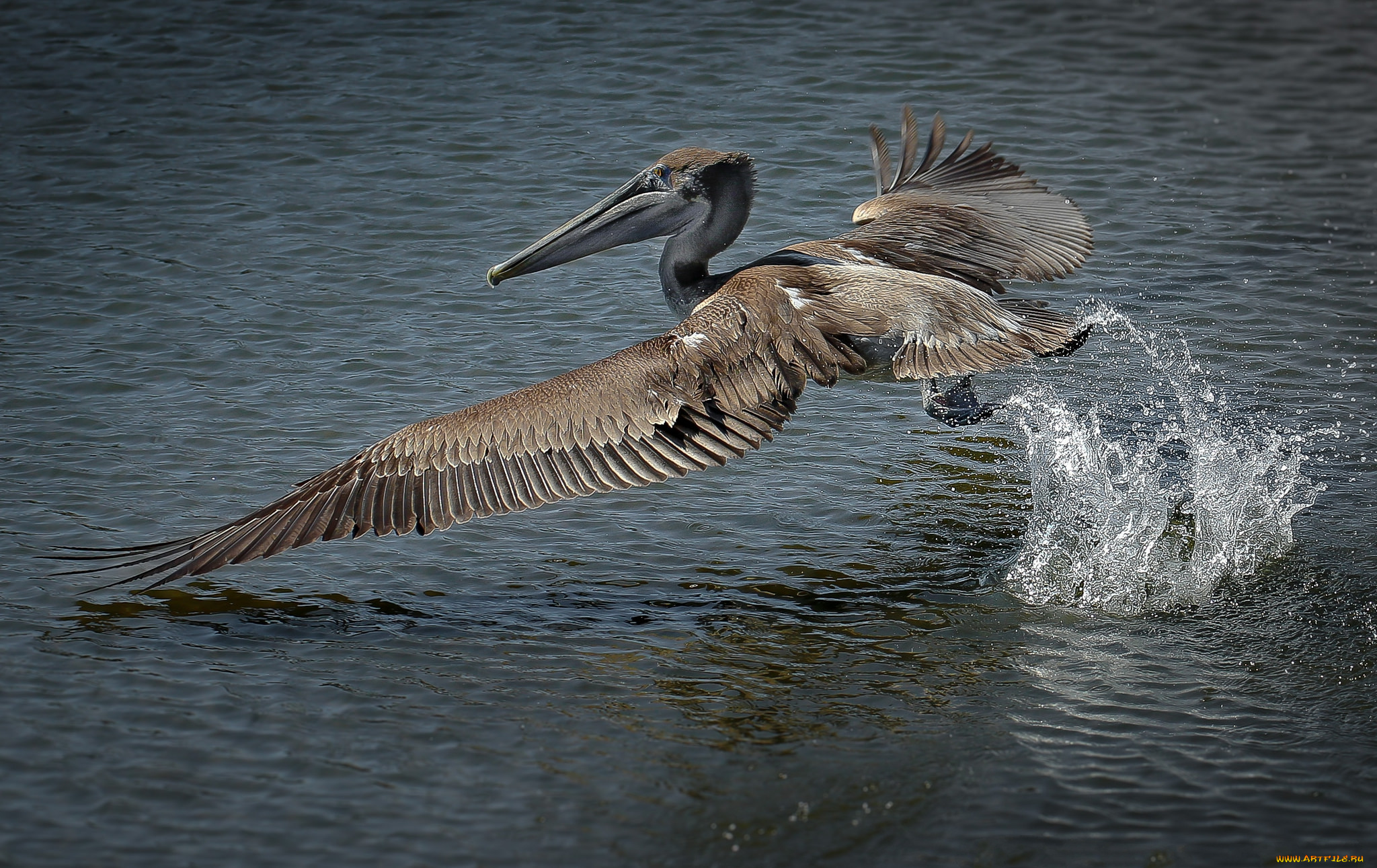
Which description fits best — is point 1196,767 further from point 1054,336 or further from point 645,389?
point 645,389

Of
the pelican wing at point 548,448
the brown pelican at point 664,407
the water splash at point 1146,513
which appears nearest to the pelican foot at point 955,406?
the brown pelican at point 664,407

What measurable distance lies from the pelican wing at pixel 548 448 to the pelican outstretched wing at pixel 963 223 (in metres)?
1.25

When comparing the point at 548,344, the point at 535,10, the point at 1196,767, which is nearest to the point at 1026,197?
the point at 548,344

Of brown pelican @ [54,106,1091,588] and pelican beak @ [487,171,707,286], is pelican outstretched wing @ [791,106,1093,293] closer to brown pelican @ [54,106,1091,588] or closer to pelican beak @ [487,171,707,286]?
brown pelican @ [54,106,1091,588]

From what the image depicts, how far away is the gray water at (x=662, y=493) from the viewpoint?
14.0 feet

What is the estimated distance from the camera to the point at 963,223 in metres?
6.93

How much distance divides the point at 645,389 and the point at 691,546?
0.99 metres

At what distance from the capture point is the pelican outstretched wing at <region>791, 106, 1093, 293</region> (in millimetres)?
6555

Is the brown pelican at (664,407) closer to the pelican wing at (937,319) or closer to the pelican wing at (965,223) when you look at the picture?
the pelican wing at (937,319)

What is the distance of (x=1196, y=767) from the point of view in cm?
435

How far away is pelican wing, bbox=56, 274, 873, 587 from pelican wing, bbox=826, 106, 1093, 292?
49.7 inches

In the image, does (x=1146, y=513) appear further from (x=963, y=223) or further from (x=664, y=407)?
(x=664, y=407)

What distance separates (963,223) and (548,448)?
278 cm

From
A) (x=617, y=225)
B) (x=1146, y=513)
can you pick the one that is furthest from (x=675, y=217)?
(x=1146, y=513)
